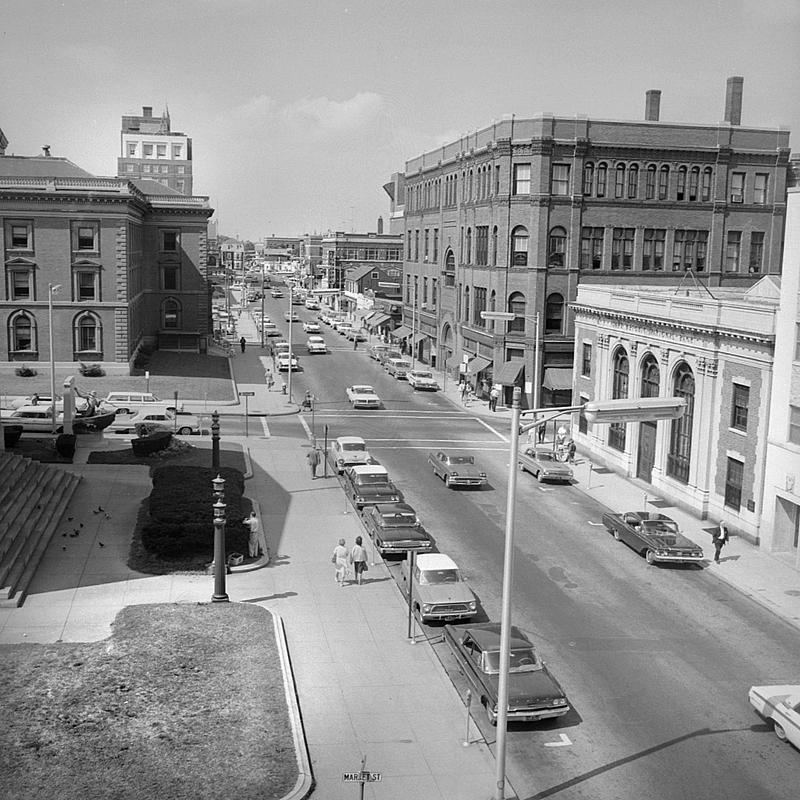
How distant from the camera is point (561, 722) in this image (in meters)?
21.6

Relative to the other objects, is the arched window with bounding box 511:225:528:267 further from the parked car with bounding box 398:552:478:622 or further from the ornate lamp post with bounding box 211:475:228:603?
the ornate lamp post with bounding box 211:475:228:603

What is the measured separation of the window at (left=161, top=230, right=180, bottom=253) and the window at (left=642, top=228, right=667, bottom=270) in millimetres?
42767

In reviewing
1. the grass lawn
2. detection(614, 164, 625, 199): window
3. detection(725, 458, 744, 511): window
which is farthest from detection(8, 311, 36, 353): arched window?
detection(725, 458, 744, 511): window

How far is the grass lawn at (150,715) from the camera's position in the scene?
1755cm

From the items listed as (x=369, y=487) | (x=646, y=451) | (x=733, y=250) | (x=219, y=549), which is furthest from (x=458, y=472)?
(x=733, y=250)

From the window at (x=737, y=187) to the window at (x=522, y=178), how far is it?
15045 mm

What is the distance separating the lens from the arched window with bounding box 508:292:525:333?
70625 millimetres

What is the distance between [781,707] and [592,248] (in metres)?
52.3

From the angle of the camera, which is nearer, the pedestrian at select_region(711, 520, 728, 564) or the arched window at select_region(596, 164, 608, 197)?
the pedestrian at select_region(711, 520, 728, 564)

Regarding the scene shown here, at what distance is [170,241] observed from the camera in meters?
91.8

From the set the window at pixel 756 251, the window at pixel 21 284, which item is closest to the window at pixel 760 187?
the window at pixel 756 251

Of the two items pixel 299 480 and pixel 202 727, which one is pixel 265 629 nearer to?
pixel 202 727

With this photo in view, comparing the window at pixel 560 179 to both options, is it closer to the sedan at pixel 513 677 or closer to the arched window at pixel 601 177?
the arched window at pixel 601 177

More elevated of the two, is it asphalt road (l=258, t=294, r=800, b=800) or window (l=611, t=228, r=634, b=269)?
window (l=611, t=228, r=634, b=269)
